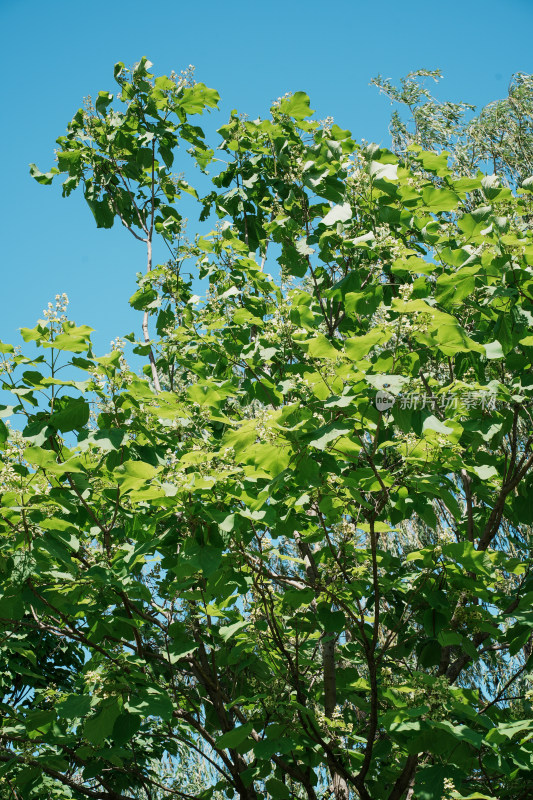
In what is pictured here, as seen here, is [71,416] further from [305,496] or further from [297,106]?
[297,106]

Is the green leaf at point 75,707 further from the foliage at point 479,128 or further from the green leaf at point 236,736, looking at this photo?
the foliage at point 479,128

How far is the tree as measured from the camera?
2559 mm

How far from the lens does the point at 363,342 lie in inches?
92.0

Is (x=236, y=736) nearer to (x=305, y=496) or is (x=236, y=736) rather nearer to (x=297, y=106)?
(x=305, y=496)

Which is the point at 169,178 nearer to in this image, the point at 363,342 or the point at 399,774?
the point at 363,342

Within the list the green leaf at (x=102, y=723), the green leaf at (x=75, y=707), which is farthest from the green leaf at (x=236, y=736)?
the green leaf at (x=75, y=707)

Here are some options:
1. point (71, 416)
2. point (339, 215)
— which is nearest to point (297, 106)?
point (339, 215)

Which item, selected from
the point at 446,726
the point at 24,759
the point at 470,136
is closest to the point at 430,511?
the point at 446,726

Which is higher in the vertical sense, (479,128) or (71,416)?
(479,128)

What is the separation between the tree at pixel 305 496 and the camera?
8.39 ft

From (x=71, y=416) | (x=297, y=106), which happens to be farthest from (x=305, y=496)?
(x=297, y=106)

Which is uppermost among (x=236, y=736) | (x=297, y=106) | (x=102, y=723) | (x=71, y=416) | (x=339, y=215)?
(x=297, y=106)

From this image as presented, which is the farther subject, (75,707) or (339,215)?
(339,215)

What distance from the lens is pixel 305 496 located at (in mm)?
2629
